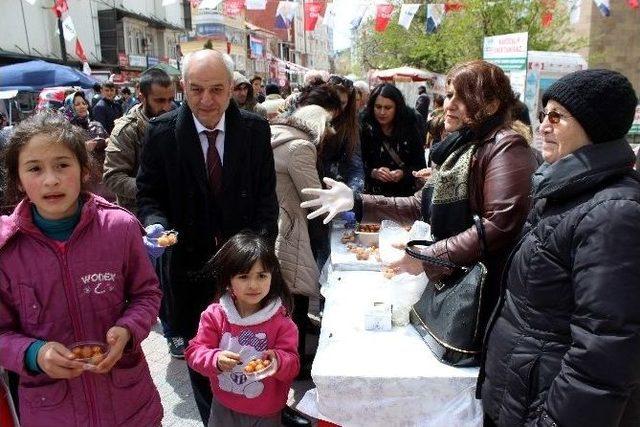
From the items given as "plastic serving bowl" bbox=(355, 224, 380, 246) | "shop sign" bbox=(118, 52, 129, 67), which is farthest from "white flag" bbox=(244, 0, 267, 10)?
"shop sign" bbox=(118, 52, 129, 67)

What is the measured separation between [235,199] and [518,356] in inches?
58.4

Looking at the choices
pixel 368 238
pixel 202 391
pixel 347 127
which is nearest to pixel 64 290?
pixel 202 391

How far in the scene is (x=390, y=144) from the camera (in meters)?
4.53

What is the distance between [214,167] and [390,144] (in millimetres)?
2422

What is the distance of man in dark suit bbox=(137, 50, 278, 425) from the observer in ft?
7.77

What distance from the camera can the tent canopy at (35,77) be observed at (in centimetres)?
1281

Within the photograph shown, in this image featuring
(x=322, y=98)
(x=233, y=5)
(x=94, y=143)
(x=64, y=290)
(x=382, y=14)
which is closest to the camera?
(x=64, y=290)

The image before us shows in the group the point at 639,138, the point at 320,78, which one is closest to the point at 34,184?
the point at 320,78

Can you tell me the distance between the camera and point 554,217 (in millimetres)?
1449

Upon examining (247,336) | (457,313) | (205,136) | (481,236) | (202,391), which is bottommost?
(202,391)

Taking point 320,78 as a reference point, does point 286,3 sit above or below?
above

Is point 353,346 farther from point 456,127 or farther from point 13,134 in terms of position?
point 13,134

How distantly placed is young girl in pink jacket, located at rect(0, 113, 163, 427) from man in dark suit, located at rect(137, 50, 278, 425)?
1.80 ft

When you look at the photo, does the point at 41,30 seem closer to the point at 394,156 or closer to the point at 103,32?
the point at 103,32
